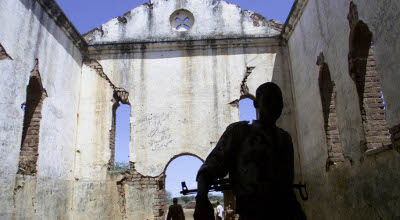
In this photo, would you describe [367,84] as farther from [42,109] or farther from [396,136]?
[42,109]

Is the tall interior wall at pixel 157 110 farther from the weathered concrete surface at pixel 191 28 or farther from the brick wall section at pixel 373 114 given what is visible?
the brick wall section at pixel 373 114

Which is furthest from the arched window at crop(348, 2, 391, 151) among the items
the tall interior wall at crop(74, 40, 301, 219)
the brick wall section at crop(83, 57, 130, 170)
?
the brick wall section at crop(83, 57, 130, 170)

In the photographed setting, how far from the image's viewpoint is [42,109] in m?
8.48

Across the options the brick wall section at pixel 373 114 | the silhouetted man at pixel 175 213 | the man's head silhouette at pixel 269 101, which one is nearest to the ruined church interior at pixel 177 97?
the brick wall section at pixel 373 114

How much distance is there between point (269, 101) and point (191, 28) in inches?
373

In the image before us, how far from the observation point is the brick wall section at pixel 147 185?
10023 millimetres

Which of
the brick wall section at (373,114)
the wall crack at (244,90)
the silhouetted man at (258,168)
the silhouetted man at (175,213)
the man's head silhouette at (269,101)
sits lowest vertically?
the silhouetted man at (175,213)

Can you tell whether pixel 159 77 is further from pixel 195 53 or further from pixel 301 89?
pixel 301 89

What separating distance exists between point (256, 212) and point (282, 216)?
0.50 feet

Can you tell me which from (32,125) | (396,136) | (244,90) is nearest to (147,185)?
(32,125)

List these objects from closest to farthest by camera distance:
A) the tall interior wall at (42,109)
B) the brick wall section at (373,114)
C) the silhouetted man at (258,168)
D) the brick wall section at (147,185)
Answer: the silhouetted man at (258,168) → the brick wall section at (373,114) → the tall interior wall at (42,109) → the brick wall section at (147,185)

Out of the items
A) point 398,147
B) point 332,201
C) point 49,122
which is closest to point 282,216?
point 398,147

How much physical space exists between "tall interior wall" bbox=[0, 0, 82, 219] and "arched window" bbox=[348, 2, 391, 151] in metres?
6.59

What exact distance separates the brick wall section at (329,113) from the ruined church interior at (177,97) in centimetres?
3
